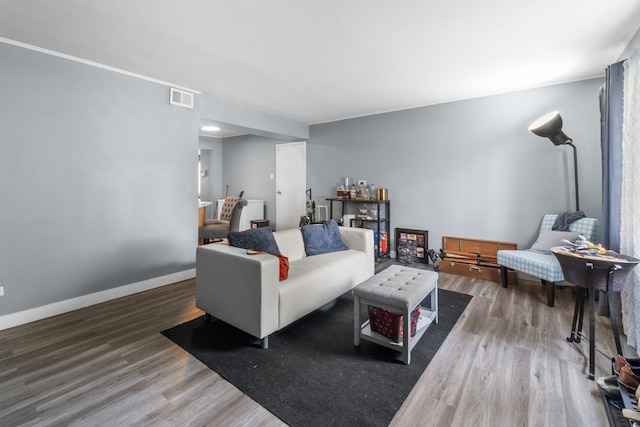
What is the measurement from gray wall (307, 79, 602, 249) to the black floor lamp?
0.48ft

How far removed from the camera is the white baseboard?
96.0 inches

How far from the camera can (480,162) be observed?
391 cm

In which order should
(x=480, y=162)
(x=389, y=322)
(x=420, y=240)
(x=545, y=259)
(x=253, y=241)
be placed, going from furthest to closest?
(x=420, y=240), (x=480, y=162), (x=545, y=259), (x=253, y=241), (x=389, y=322)

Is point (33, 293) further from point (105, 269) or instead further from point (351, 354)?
point (351, 354)

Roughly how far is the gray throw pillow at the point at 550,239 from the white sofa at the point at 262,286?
2194mm

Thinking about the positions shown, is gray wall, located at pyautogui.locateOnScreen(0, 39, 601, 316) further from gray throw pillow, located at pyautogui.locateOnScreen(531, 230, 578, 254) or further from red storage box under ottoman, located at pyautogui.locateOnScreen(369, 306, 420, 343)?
red storage box under ottoman, located at pyautogui.locateOnScreen(369, 306, 420, 343)

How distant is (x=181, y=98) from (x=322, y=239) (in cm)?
241

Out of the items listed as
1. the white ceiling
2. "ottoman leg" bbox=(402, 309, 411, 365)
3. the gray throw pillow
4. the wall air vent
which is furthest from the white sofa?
the gray throw pillow

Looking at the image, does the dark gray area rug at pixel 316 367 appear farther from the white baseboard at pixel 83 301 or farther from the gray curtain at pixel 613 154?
the gray curtain at pixel 613 154

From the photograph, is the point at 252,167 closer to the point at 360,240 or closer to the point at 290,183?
the point at 290,183

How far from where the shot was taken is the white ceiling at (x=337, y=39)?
1.94 metres

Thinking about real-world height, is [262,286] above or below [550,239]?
below

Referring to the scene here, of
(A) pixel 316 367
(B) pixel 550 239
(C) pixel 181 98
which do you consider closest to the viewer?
(A) pixel 316 367

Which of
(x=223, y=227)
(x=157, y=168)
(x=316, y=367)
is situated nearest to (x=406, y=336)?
(x=316, y=367)
